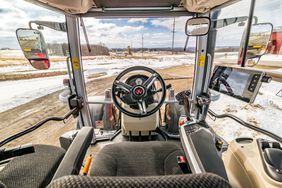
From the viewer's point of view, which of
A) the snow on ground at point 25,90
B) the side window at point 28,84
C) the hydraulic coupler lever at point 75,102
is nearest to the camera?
the side window at point 28,84

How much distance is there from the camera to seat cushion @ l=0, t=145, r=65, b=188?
94 centimetres

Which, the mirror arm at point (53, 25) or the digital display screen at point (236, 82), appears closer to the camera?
the digital display screen at point (236, 82)

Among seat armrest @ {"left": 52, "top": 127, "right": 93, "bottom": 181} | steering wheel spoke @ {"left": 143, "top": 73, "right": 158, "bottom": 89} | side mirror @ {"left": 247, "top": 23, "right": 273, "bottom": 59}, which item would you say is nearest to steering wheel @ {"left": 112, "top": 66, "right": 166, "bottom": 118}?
steering wheel spoke @ {"left": 143, "top": 73, "right": 158, "bottom": 89}

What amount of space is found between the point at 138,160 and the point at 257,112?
1940 mm

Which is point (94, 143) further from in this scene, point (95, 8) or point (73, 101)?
point (95, 8)

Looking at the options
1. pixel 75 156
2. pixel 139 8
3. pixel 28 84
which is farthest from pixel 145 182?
pixel 28 84

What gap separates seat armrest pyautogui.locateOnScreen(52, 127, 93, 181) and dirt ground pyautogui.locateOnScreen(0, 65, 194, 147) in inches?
45.3

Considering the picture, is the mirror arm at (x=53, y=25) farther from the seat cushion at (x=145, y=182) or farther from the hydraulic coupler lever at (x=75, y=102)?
the seat cushion at (x=145, y=182)

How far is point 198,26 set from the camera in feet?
5.10

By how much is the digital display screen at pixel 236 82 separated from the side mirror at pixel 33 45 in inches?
66.6

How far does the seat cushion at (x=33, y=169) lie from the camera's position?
0.94 m

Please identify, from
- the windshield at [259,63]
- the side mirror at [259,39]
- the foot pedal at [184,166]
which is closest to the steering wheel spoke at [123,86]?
the foot pedal at [184,166]

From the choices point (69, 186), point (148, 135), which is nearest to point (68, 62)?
point (148, 135)

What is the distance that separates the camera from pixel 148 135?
2.11 m
